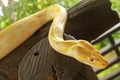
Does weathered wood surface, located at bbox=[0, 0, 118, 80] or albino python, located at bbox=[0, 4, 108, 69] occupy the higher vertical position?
albino python, located at bbox=[0, 4, 108, 69]

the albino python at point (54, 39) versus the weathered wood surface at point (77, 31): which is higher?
the albino python at point (54, 39)

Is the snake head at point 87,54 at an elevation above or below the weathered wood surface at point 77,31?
above

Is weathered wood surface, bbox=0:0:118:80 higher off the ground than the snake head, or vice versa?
the snake head

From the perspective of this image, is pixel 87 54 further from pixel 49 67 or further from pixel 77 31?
pixel 77 31

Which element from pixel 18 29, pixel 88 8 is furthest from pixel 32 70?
pixel 88 8
